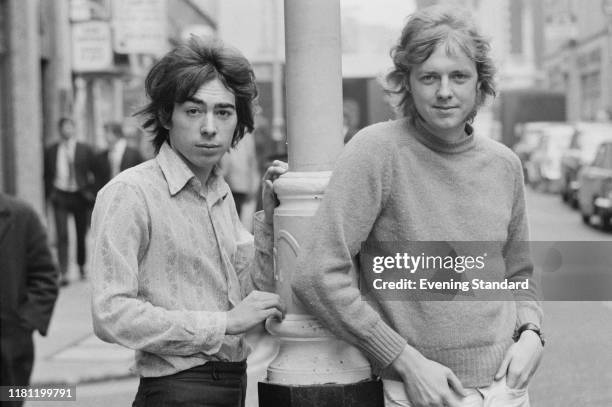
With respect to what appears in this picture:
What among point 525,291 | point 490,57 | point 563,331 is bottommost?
point 563,331

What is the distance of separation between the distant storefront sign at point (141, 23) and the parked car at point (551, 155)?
60.6ft

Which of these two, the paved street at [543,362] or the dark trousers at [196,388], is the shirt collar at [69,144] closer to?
the paved street at [543,362]

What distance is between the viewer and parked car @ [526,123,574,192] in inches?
1328

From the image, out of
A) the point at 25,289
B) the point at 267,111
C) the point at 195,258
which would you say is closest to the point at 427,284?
the point at 195,258

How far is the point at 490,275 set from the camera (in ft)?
9.70

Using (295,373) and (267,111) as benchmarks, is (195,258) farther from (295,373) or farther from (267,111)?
(267,111)

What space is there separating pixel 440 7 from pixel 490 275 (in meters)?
0.69

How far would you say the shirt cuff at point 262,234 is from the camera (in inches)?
136

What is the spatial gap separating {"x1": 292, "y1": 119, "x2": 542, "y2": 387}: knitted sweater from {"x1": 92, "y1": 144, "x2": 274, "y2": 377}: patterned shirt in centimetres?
24

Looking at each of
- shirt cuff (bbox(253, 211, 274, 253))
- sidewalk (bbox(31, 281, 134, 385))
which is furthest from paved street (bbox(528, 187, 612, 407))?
shirt cuff (bbox(253, 211, 274, 253))

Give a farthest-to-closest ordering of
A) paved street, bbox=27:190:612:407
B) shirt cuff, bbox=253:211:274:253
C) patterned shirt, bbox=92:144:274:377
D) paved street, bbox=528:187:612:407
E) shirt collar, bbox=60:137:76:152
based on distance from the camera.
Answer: shirt collar, bbox=60:137:76:152, paved street, bbox=27:190:612:407, paved street, bbox=528:187:612:407, shirt cuff, bbox=253:211:274:253, patterned shirt, bbox=92:144:274:377

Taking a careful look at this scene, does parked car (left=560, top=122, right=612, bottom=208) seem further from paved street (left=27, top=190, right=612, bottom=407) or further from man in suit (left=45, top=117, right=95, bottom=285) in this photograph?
paved street (left=27, top=190, right=612, bottom=407)

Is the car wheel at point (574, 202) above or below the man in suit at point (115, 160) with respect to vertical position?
below

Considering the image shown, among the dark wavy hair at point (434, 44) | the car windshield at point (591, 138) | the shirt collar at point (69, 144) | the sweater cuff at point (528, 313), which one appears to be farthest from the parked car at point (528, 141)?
the dark wavy hair at point (434, 44)
